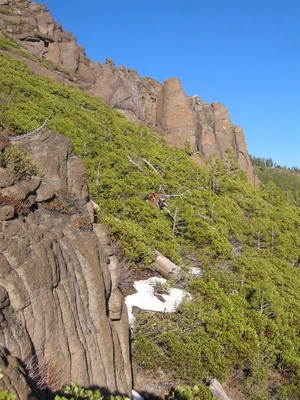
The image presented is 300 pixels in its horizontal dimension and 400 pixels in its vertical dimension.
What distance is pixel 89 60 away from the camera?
47.8 m

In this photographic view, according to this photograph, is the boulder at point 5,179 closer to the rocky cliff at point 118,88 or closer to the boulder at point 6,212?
the boulder at point 6,212

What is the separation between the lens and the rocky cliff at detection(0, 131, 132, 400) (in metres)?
4.22

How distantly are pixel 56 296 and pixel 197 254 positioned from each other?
9.99m

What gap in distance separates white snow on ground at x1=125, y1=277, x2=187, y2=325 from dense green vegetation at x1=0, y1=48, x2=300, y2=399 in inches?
16.4

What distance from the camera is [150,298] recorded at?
32.4ft

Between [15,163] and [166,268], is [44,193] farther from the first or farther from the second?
[166,268]

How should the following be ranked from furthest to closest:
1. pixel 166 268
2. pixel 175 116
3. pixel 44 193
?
1. pixel 175 116
2. pixel 166 268
3. pixel 44 193

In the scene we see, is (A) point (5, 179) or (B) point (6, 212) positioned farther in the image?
(A) point (5, 179)

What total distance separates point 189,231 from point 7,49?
29.4 meters

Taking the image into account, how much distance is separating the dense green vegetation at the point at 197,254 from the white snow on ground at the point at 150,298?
42 cm

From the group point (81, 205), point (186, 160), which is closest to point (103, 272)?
point (81, 205)

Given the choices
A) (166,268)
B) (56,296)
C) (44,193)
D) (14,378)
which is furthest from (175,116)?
(14,378)

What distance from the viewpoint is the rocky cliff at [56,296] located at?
4.22m

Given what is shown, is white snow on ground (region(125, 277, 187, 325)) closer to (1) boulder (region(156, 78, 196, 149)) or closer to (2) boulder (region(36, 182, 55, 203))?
(2) boulder (region(36, 182, 55, 203))
